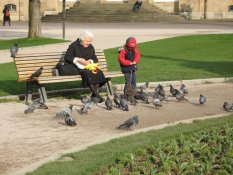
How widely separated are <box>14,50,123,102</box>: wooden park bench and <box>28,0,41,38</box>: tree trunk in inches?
618

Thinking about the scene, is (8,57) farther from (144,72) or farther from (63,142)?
(63,142)

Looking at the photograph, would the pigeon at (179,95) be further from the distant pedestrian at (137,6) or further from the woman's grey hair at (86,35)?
the distant pedestrian at (137,6)

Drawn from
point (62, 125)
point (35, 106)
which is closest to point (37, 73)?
point (35, 106)

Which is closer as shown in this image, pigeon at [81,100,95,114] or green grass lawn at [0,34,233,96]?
pigeon at [81,100,95,114]

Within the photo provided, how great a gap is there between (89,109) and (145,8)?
150 feet

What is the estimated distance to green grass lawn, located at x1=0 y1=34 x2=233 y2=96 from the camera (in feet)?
53.0

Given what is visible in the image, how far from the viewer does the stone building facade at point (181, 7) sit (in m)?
58.5

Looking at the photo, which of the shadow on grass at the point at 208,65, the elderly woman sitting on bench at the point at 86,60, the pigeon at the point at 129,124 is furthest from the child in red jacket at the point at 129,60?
the shadow on grass at the point at 208,65

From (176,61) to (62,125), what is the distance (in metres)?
10.6

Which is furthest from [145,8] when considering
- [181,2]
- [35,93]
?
[35,93]

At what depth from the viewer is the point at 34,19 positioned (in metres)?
29.9

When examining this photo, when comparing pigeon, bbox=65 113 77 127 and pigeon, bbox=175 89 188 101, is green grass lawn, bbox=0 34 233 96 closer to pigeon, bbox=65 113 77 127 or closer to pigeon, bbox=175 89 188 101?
pigeon, bbox=175 89 188 101

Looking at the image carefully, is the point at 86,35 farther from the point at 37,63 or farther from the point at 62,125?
the point at 62,125

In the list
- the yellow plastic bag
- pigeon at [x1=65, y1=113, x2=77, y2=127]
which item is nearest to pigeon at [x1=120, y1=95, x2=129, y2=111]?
the yellow plastic bag
